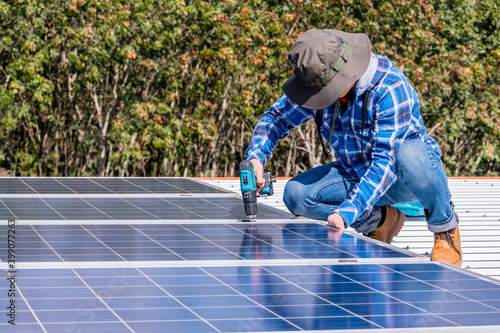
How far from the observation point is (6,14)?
1541cm

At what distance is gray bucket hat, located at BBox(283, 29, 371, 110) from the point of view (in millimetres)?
5371

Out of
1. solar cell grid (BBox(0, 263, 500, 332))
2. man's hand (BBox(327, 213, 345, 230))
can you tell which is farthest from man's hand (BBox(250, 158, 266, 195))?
solar cell grid (BBox(0, 263, 500, 332))

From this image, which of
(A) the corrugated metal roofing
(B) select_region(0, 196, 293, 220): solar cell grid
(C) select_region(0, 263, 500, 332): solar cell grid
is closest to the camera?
(C) select_region(0, 263, 500, 332): solar cell grid

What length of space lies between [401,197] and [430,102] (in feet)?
43.9

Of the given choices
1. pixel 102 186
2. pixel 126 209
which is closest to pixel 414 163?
pixel 126 209

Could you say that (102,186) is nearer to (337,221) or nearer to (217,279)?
(337,221)

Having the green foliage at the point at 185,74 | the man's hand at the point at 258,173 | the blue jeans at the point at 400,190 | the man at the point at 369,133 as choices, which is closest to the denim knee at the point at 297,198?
the blue jeans at the point at 400,190

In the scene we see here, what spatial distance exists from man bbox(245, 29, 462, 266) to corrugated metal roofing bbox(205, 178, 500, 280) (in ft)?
0.81

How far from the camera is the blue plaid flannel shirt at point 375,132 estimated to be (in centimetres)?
547

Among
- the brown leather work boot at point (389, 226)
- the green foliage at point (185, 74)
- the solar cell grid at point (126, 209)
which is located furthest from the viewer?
the green foliage at point (185, 74)

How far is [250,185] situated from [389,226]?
1.11 metres

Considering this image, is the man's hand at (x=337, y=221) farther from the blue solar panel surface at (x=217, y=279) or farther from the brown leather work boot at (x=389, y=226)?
the brown leather work boot at (x=389, y=226)

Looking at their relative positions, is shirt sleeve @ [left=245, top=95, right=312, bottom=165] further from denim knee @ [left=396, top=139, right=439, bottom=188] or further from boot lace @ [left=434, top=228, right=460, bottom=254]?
boot lace @ [left=434, top=228, right=460, bottom=254]

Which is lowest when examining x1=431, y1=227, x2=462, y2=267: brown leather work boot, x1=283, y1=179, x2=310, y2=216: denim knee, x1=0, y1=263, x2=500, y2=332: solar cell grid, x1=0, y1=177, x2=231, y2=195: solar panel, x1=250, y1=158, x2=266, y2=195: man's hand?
x1=0, y1=263, x2=500, y2=332: solar cell grid
